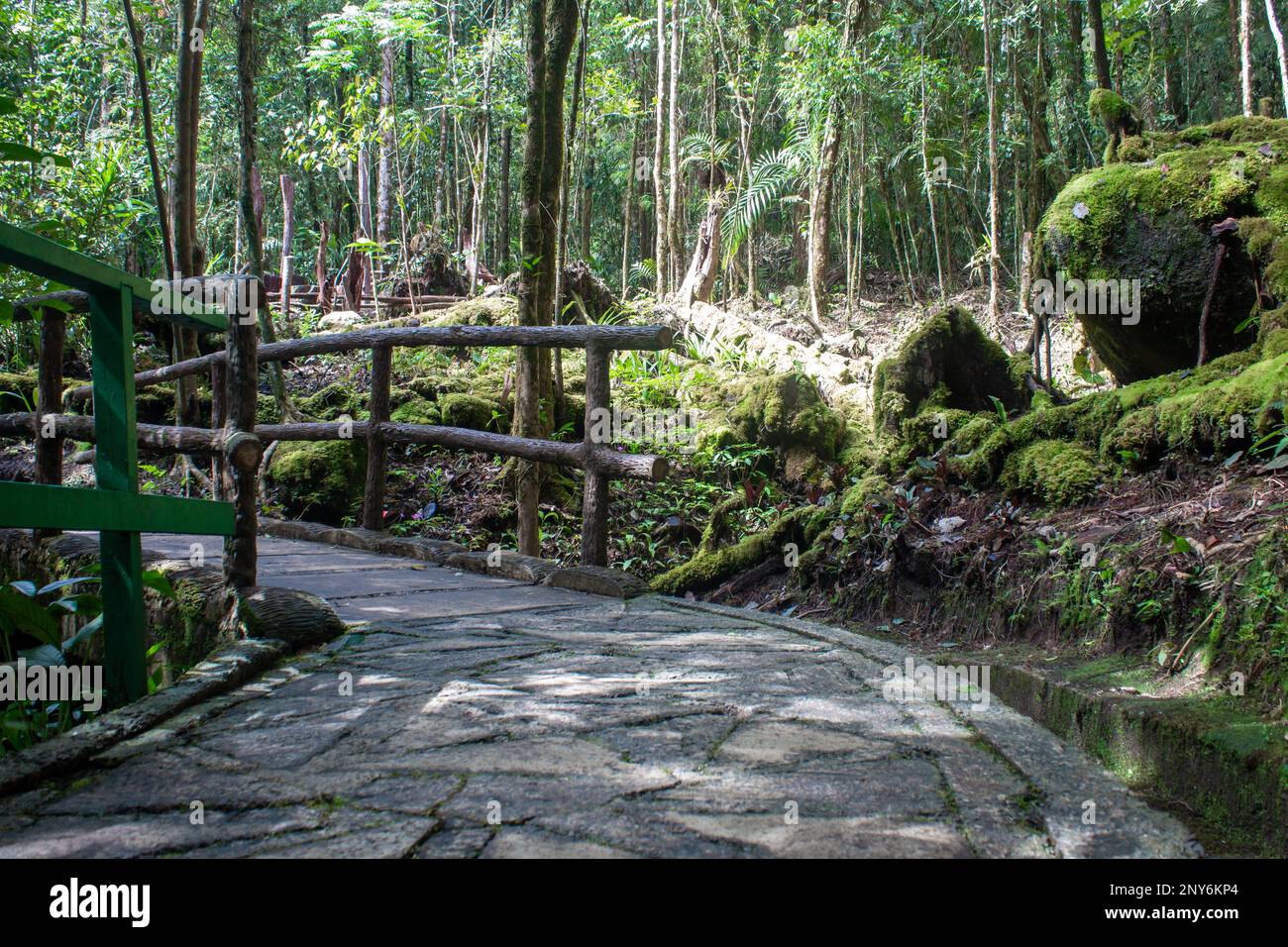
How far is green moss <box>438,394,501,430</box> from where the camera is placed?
833 centimetres

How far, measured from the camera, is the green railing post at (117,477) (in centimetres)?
275

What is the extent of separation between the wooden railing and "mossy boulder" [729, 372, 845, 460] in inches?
94.5

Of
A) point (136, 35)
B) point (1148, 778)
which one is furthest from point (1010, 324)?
point (1148, 778)

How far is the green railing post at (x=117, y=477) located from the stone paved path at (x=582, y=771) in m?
0.34

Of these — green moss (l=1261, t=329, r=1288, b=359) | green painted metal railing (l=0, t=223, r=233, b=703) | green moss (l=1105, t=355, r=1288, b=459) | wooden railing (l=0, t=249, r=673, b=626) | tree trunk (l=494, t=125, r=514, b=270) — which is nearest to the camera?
green painted metal railing (l=0, t=223, r=233, b=703)

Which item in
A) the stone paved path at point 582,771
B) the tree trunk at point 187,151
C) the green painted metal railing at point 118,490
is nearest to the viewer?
the stone paved path at point 582,771

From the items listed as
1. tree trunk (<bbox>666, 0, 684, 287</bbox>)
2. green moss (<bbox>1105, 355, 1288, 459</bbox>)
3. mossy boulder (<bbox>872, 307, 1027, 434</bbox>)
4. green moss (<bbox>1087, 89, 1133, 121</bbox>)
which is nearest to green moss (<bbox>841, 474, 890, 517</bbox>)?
mossy boulder (<bbox>872, 307, 1027, 434</bbox>)

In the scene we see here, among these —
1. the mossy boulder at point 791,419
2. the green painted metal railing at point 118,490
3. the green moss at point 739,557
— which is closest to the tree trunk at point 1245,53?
the mossy boulder at point 791,419

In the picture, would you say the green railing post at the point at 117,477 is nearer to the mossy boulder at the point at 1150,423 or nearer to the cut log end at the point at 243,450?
the cut log end at the point at 243,450

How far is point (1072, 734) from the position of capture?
96.4 inches

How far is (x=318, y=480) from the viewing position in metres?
7.55

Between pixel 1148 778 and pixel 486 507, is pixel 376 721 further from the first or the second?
pixel 486 507

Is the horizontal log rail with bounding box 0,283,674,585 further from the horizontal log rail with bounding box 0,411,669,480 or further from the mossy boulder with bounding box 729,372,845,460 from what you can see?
the mossy boulder with bounding box 729,372,845,460
